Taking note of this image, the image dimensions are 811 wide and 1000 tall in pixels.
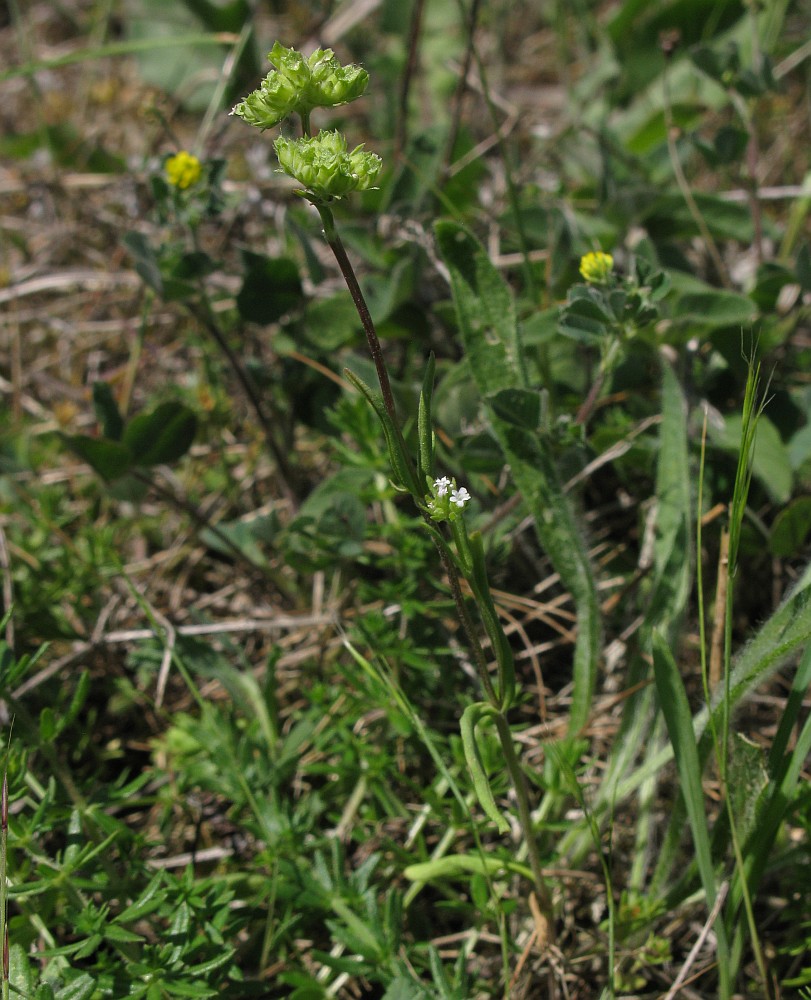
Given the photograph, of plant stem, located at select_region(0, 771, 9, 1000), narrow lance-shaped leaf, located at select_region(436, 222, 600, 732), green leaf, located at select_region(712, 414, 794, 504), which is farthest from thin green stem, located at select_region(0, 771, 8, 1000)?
green leaf, located at select_region(712, 414, 794, 504)

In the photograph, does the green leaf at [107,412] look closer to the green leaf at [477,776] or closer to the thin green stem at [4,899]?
the thin green stem at [4,899]

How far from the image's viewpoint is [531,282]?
2.41 meters

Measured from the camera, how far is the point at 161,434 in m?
2.58

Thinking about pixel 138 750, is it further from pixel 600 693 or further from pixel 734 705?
pixel 734 705

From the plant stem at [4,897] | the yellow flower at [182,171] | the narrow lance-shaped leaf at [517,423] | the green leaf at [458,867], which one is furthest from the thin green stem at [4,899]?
the yellow flower at [182,171]

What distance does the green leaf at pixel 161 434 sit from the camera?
2508 millimetres

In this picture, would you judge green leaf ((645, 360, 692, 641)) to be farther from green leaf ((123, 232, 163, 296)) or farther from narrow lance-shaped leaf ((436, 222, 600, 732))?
green leaf ((123, 232, 163, 296))

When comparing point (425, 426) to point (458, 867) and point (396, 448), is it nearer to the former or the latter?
point (396, 448)

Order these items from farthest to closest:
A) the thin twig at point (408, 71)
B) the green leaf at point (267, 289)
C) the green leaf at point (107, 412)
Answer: the thin twig at point (408, 71), the green leaf at point (267, 289), the green leaf at point (107, 412)

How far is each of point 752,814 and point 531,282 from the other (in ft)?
4.48

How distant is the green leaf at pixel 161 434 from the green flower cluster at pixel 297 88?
1.39 metres

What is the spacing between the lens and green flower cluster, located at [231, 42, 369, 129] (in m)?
1.19

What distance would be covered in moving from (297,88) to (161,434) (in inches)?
59.9

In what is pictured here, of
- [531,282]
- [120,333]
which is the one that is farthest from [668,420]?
[120,333]
